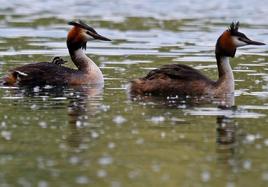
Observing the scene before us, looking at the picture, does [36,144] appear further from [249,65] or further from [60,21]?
[60,21]

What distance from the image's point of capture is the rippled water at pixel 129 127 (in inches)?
422

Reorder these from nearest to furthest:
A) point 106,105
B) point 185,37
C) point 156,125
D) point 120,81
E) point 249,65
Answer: point 156,125
point 106,105
point 120,81
point 249,65
point 185,37

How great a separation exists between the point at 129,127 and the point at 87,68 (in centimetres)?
551

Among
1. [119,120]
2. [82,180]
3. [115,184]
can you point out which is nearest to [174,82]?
[119,120]

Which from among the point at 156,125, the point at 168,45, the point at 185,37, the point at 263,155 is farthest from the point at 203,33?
the point at 263,155

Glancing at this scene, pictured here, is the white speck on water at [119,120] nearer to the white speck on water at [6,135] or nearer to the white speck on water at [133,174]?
the white speck on water at [6,135]

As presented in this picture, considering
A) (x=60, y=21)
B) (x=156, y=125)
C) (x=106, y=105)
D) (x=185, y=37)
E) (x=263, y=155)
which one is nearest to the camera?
(x=263, y=155)

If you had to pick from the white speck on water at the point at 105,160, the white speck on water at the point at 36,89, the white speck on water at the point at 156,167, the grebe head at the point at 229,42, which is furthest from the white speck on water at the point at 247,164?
the white speck on water at the point at 36,89

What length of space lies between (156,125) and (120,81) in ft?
16.9

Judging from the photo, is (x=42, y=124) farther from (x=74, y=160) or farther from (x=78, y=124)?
(x=74, y=160)

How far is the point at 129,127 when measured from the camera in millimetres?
13523

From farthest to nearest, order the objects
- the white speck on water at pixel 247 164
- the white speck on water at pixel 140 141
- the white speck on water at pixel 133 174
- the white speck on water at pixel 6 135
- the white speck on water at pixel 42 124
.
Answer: the white speck on water at pixel 42 124 < the white speck on water at pixel 6 135 < the white speck on water at pixel 140 141 < the white speck on water at pixel 247 164 < the white speck on water at pixel 133 174

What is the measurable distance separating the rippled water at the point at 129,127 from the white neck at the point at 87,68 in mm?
244

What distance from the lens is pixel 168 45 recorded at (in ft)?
83.9
